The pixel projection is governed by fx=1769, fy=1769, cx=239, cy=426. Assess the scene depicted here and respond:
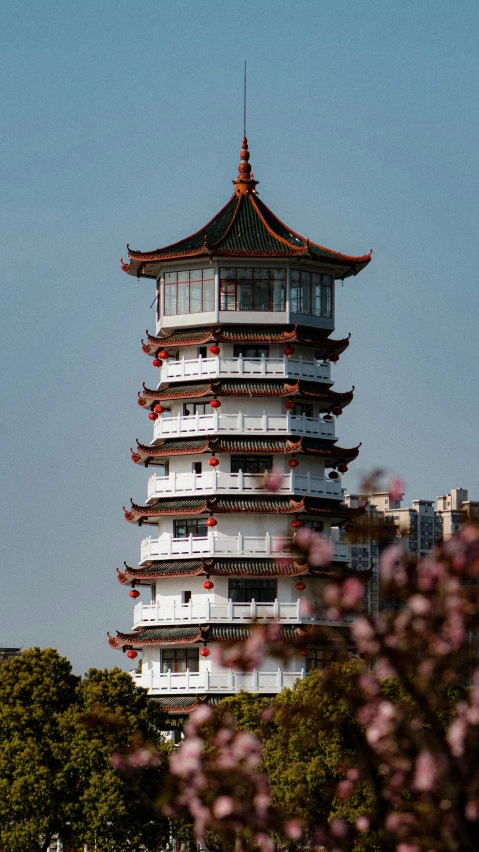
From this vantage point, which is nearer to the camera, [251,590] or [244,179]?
[251,590]

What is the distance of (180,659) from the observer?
72500mm

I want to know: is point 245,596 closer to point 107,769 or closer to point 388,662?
point 107,769

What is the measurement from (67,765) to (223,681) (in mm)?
11016

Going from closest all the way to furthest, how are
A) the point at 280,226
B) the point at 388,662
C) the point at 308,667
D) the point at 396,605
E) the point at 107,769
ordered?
1. the point at 388,662
2. the point at 396,605
3. the point at 107,769
4. the point at 308,667
5. the point at 280,226

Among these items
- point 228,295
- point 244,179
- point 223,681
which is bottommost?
point 223,681

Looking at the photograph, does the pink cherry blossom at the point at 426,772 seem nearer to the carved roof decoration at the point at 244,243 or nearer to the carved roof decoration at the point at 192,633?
the carved roof decoration at the point at 192,633

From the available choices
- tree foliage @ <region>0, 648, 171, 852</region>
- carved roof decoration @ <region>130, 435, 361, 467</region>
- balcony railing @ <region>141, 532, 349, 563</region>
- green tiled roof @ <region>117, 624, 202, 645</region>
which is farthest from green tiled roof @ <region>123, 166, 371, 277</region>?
tree foliage @ <region>0, 648, 171, 852</region>

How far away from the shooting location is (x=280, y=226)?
77625mm

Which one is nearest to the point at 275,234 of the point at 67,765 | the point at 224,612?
the point at 224,612

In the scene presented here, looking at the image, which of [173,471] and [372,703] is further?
[173,471]

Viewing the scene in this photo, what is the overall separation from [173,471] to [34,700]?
15891 mm

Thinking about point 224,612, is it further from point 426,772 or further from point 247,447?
point 426,772

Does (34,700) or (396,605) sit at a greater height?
(34,700)

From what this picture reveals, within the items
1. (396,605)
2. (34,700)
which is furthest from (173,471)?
(396,605)
